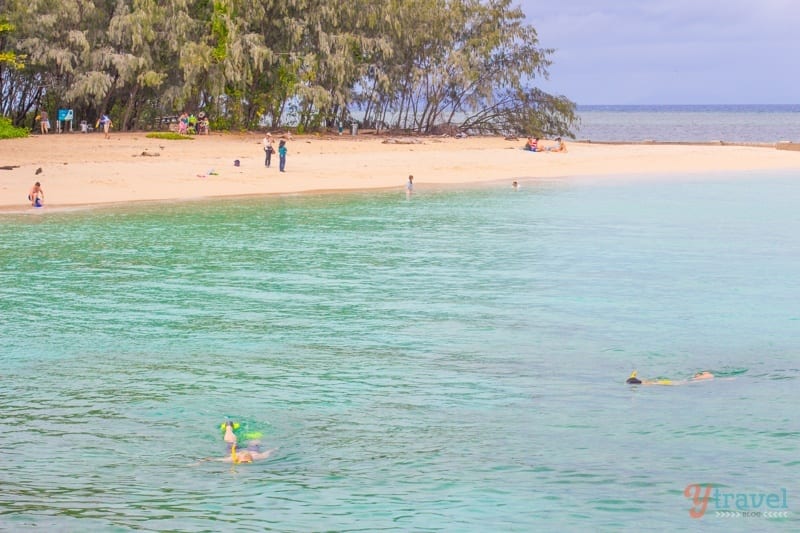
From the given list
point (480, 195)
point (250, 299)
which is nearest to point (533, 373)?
point (250, 299)

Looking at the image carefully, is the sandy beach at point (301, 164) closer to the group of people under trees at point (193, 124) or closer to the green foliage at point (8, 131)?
the green foliage at point (8, 131)

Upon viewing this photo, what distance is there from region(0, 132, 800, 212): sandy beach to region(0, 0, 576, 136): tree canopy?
8.69ft

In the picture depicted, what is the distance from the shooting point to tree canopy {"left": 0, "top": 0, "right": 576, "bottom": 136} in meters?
50.8

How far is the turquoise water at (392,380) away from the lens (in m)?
9.63

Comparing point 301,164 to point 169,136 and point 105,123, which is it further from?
point 105,123

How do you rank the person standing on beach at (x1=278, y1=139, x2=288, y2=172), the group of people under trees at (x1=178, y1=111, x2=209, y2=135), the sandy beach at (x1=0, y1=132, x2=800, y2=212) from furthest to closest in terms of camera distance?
1. the group of people under trees at (x1=178, y1=111, x2=209, y2=135)
2. the person standing on beach at (x1=278, y1=139, x2=288, y2=172)
3. the sandy beach at (x1=0, y1=132, x2=800, y2=212)

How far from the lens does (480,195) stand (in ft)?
129

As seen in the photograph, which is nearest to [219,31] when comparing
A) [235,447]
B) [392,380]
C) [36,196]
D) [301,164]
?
[301,164]

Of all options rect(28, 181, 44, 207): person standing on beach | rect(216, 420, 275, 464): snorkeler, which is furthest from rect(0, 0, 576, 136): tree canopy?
rect(216, 420, 275, 464): snorkeler

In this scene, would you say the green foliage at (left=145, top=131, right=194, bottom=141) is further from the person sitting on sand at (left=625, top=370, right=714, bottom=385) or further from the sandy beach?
the person sitting on sand at (left=625, top=370, right=714, bottom=385)

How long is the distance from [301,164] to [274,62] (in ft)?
41.9

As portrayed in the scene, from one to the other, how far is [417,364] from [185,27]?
136 ft

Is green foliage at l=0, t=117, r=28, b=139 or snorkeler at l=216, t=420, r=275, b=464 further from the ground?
green foliage at l=0, t=117, r=28, b=139

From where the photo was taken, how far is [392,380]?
44.1 feet
